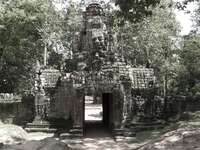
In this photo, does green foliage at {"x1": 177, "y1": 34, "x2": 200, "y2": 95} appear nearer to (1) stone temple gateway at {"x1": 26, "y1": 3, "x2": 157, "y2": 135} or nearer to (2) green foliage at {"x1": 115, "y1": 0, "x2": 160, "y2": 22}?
(1) stone temple gateway at {"x1": 26, "y1": 3, "x2": 157, "y2": 135}

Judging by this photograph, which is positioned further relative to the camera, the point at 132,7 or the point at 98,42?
the point at 98,42

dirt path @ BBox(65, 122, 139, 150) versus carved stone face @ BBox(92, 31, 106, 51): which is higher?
carved stone face @ BBox(92, 31, 106, 51)

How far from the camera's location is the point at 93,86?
736 inches

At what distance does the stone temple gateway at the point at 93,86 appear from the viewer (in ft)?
61.5

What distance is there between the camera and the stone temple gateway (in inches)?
738

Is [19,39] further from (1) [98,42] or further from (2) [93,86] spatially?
(2) [93,86]

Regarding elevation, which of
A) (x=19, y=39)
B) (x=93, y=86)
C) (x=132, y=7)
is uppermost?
(x=19, y=39)

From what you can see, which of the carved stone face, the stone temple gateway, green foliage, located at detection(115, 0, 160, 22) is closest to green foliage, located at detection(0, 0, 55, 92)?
the stone temple gateway

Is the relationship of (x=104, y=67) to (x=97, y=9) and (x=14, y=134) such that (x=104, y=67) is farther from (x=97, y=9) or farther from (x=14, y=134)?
(x=14, y=134)

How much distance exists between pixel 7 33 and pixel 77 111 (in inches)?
377

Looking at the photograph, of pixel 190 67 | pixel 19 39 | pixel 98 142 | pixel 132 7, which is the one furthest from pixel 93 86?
pixel 190 67

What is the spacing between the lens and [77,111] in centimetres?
1866

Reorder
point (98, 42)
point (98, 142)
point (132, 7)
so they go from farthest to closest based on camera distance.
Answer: point (98, 42) → point (98, 142) → point (132, 7)

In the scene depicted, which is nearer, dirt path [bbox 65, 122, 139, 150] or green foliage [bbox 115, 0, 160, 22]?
green foliage [bbox 115, 0, 160, 22]
